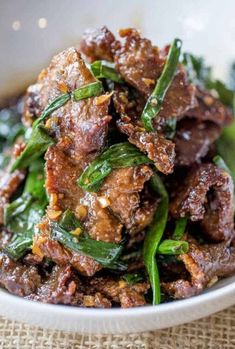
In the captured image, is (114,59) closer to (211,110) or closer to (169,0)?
(211,110)

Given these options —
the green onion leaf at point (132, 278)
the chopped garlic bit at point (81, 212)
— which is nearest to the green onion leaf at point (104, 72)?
the chopped garlic bit at point (81, 212)

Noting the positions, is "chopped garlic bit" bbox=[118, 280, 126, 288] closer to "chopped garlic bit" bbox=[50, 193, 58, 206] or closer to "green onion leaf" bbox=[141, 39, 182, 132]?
"chopped garlic bit" bbox=[50, 193, 58, 206]

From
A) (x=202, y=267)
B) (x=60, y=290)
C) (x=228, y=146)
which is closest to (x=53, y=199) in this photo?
(x=60, y=290)

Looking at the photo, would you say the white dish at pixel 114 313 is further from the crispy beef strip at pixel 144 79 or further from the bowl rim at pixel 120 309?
the crispy beef strip at pixel 144 79

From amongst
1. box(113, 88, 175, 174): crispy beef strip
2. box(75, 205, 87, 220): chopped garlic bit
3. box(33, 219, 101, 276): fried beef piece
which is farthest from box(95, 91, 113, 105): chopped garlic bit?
box(33, 219, 101, 276): fried beef piece

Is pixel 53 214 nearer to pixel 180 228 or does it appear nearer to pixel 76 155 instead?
pixel 76 155
